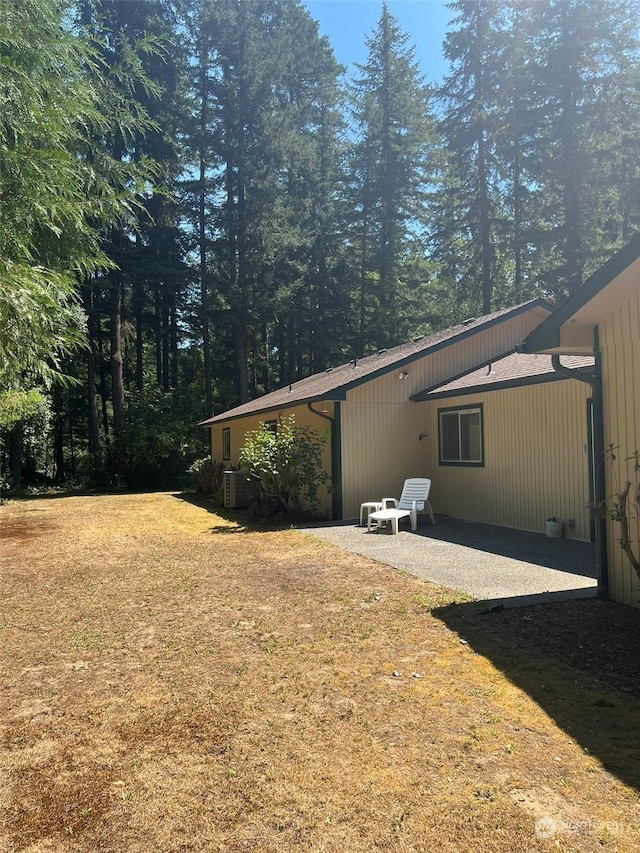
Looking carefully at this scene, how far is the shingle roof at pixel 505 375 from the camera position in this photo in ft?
27.5

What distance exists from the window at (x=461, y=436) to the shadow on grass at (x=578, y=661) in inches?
212

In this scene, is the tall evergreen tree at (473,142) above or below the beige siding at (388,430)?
above

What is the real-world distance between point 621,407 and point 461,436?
5766 mm

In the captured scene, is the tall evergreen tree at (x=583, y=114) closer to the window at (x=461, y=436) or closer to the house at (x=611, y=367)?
the window at (x=461, y=436)

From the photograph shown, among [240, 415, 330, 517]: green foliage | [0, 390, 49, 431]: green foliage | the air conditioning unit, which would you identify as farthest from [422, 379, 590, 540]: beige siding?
[0, 390, 49, 431]: green foliage

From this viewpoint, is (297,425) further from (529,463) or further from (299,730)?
(299,730)

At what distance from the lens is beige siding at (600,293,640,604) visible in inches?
183

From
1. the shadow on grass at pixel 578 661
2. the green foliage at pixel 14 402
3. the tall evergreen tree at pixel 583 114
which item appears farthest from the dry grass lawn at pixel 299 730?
the tall evergreen tree at pixel 583 114

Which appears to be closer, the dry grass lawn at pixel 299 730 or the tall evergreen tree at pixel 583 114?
the dry grass lawn at pixel 299 730

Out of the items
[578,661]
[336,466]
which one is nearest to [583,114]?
[336,466]

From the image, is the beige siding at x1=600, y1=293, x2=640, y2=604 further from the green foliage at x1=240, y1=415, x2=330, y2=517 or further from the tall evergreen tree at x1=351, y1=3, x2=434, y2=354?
the tall evergreen tree at x1=351, y1=3, x2=434, y2=354

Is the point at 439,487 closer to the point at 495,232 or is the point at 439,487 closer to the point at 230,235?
the point at 495,232

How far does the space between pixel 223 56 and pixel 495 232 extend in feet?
47.3

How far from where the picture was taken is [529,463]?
886 cm
